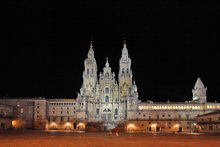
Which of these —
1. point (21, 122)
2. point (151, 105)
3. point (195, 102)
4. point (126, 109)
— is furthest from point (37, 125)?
point (195, 102)

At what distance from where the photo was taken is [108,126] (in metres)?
93.8

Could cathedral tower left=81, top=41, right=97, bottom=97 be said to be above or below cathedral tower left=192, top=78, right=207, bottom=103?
above

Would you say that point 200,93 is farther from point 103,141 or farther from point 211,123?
point 103,141

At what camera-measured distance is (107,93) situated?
109 m

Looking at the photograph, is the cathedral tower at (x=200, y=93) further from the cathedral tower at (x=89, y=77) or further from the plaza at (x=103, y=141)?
the plaza at (x=103, y=141)

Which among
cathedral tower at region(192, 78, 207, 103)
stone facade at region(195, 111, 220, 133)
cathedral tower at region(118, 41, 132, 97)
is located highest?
cathedral tower at region(118, 41, 132, 97)

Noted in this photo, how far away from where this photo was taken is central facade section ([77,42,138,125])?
104 m

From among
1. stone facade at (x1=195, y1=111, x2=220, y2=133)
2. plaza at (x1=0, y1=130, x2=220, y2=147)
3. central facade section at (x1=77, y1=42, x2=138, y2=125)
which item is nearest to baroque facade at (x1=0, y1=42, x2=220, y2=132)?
central facade section at (x1=77, y1=42, x2=138, y2=125)

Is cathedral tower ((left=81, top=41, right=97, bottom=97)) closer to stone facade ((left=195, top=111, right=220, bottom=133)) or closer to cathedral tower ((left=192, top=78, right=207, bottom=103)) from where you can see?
cathedral tower ((left=192, top=78, right=207, bottom=103))

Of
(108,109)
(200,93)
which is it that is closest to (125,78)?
(108,109)

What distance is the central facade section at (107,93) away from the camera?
343 feet

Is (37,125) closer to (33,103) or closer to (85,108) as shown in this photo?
(33,103)

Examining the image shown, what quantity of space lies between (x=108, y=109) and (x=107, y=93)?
21.2 ft

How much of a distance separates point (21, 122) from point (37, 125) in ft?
23.6
